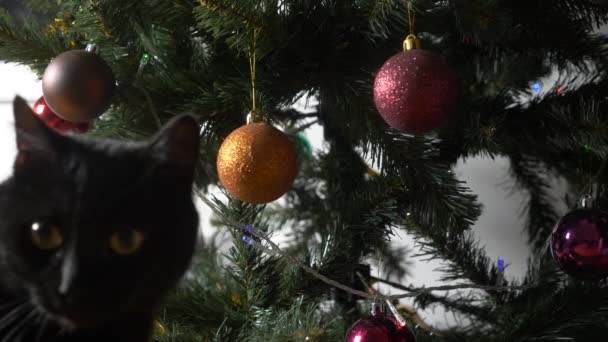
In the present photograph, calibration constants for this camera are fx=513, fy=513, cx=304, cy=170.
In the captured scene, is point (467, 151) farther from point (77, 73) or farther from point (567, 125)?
point (77, 73)

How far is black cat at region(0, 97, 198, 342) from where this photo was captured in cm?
20

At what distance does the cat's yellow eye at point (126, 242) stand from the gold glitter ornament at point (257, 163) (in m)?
0.19

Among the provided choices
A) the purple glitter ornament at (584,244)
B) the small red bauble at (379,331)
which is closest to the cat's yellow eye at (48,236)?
the small red bauble at (379,331)

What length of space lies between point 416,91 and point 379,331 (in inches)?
7.9

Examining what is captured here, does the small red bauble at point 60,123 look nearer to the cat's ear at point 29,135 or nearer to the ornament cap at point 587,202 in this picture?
the cat's ear at point 29,135

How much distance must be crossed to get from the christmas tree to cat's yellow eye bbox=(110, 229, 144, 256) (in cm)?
18

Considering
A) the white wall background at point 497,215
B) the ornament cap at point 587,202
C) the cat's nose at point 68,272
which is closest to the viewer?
the cat's nose at point 68,272

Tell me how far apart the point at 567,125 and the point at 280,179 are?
307 millimetres

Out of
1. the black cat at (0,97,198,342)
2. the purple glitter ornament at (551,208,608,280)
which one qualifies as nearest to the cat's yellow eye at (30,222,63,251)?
the black cat at (0,97,198,342)

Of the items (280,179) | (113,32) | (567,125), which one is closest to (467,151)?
(567,125)

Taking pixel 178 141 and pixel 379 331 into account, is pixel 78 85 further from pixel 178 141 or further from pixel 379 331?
pixel 379 331

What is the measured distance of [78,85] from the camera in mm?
372

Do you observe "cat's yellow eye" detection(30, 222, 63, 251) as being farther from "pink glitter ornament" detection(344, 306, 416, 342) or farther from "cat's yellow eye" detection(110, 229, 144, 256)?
"pink glitter ornament" detection(344, 306, 416, 342)

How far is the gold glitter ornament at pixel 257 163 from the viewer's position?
1.33 feet
